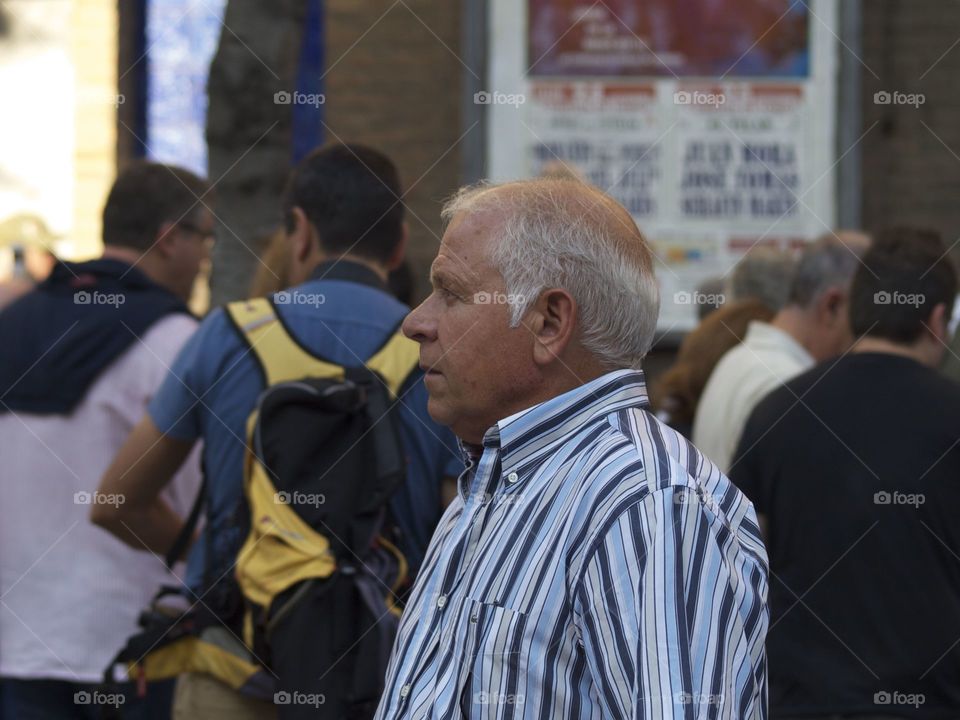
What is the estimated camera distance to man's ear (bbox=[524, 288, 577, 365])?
73.5 inches

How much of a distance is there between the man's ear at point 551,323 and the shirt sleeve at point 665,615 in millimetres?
293

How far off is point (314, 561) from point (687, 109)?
14.9 ft

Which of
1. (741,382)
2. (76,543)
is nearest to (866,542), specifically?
(741,382)

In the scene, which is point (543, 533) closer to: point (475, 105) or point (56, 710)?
point (56, 710)

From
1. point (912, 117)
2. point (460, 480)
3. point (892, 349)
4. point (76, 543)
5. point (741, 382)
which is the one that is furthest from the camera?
point (912, 117)

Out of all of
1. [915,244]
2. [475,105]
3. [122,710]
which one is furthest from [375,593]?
[475,105]
